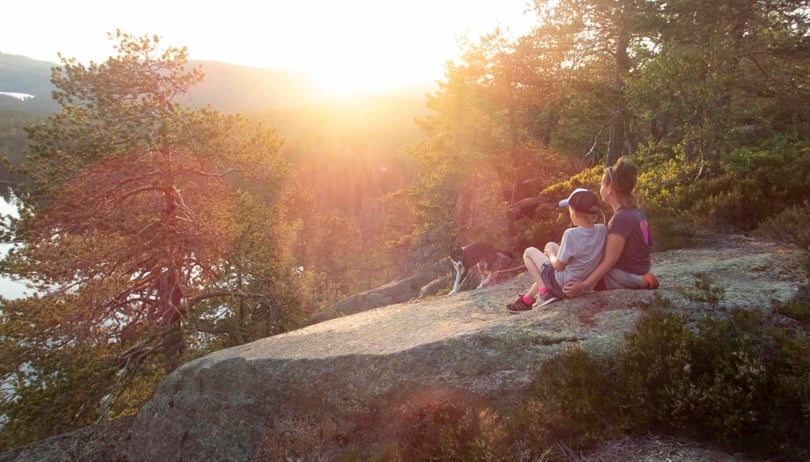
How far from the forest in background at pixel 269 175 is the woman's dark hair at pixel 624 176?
4.35 m

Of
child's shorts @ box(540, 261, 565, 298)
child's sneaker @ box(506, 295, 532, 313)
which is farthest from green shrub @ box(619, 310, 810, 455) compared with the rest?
child's sneaker @ box(506, 295, 532, 313)

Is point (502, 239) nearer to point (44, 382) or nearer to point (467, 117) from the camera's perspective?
point (467, 117)

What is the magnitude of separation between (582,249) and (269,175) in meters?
13.7

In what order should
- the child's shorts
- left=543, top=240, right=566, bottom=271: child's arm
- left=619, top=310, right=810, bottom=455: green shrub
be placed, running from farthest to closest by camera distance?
the child's shorts
left=543, top=240, right=566, bottom=271: child's arm
left=619, top=310, right=810, bottom=455: green shrub

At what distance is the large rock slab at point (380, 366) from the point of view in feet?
16.9

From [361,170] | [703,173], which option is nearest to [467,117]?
[703,173]

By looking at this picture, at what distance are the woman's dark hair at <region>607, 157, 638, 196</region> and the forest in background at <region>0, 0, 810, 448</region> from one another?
435 cm

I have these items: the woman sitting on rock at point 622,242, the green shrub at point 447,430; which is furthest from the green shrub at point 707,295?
the green shrub at point 447,430

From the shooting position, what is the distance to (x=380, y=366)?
18.5 ft

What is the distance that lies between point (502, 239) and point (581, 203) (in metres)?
10.1

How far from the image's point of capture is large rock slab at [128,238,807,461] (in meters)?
5.15

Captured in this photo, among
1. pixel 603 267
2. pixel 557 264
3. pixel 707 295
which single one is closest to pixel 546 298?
pixel 557 264

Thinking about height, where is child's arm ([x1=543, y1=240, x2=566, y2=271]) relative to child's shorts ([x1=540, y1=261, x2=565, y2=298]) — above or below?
above

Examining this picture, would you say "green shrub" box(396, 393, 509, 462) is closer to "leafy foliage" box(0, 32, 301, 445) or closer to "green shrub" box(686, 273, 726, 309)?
"green shrub" box(686, 273, 726, 309)
